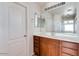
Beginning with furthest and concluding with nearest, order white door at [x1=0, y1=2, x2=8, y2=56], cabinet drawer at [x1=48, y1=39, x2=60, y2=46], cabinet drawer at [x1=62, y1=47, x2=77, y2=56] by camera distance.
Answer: cabinet drawer at [x1=48, y1=39, x2=60, y2=46] → cabinet drawer at [x1=62, y1=47, x2=77, y2=56] → white door at [x1=0, y1=2, x2=8, y2=56]

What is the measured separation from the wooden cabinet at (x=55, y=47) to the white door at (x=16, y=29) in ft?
0.86

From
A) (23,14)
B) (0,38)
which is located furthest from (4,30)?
(23,14)

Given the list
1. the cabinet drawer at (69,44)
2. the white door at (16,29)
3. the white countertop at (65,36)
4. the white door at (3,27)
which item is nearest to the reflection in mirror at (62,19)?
the white countertop at (65,36)

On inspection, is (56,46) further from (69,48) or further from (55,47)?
(69,48)

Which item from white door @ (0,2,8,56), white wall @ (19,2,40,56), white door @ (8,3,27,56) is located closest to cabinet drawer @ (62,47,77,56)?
white wall @ (19,2,40,56)

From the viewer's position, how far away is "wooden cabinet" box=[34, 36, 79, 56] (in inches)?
47.7

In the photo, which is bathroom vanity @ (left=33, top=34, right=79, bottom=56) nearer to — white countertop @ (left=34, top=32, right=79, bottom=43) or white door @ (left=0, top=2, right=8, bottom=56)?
white countertop @ (left=34, top=32, right=79, bottom=43)

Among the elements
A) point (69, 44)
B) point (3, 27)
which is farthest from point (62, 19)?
point (3, 27)

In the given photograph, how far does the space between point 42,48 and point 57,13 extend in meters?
0.68

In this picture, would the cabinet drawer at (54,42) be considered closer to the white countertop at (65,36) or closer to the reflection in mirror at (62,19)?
the white countertop at (65,36)

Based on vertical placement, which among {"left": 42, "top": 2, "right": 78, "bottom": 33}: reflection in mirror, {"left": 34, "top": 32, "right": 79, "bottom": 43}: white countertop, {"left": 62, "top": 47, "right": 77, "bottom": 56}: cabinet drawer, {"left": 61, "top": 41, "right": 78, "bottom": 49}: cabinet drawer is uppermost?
{"left": 42, "top": 2, "right": 78, "bottom": 33}: reflection in mirror

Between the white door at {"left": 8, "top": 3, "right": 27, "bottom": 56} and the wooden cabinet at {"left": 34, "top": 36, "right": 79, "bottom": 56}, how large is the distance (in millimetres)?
262

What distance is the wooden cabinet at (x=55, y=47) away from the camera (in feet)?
3.98

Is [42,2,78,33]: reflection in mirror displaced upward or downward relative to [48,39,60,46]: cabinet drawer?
upward
